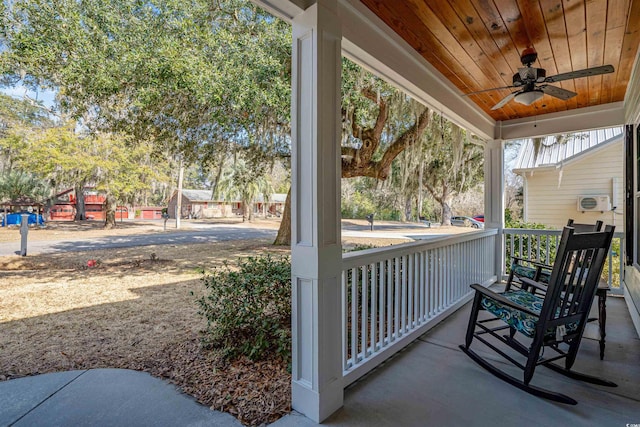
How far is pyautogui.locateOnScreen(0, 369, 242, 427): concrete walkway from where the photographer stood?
1.57 m

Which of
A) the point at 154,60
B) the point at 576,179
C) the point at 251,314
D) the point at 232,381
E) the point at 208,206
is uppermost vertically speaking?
the point at 154,60

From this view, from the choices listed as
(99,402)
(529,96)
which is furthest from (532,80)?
(99,402)

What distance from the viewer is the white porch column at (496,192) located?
15.2 feet

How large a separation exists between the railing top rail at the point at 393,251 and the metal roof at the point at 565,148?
4.68m

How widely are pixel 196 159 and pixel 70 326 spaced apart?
4.08 meters

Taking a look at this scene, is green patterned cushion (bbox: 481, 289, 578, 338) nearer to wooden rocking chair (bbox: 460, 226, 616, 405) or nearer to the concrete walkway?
wooden rocking chair (bbox: 460, 226, 616, 405)

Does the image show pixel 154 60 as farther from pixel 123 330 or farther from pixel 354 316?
pixel 354 316

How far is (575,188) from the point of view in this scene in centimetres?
678

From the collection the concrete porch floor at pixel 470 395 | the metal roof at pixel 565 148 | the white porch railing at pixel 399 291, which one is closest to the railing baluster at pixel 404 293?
Result: the white porch railing at pixel 399 291

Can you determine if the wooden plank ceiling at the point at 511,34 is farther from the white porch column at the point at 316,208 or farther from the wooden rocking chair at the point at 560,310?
the wooden rocking chair at the point at 560,310

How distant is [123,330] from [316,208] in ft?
9.01

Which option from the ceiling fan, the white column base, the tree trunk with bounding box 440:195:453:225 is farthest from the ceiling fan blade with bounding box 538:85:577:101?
the tree trunk with bounding box 440:195:453:225

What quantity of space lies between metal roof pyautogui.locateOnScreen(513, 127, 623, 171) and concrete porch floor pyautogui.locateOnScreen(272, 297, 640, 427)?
5453 millimetres

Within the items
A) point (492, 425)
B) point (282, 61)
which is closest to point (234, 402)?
point (492, 425)
